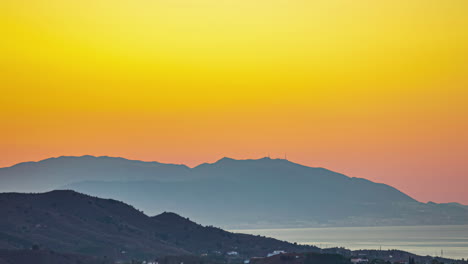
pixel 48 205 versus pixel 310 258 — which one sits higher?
pixel 48 205

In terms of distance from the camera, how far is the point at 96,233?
173000 mm

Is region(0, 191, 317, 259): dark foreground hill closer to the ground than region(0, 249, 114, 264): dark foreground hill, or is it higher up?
higher up

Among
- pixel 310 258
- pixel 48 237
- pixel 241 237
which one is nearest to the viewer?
pixel 310 258

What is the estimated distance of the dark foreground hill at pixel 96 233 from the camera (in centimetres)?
16062

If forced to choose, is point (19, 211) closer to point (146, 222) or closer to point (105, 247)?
point (105, 247)

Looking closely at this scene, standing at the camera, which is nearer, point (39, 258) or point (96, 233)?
point (39, 258)

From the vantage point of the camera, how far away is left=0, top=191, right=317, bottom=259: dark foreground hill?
160625 millimetres

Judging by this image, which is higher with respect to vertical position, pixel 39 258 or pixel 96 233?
pixel 96 233

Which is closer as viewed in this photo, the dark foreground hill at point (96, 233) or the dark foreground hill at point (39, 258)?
the dark foreground hill at point (39, 258)

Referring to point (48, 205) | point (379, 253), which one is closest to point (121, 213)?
point (48, 205)

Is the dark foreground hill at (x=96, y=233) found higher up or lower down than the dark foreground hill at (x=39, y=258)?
higher up

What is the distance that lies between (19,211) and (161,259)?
3639 cm

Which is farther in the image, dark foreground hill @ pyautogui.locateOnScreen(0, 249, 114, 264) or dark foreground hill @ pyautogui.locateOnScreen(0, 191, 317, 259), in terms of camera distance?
dark foreground hill @ pyautogui.locateOnScreen(0, 191, 317, 259)

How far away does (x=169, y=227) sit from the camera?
199 m
